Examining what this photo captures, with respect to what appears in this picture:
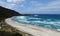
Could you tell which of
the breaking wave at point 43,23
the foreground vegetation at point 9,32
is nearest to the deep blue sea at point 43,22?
the breaking wave at point 43,23

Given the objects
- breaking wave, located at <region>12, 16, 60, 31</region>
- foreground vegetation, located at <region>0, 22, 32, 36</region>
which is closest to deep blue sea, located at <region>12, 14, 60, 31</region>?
breaking wave, located at <region>12, 16, 60, 31</region>

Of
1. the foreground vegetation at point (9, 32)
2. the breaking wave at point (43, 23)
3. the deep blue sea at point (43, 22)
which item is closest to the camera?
the foreground vegetation at point (9, 32)

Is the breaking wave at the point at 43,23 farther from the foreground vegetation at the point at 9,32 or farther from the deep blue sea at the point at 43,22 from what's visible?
the foreground vegetation at the point at 9,32

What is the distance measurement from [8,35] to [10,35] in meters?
0.14

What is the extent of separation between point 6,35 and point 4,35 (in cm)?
14

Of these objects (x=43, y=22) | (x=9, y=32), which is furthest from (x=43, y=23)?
(x=9, y=32)

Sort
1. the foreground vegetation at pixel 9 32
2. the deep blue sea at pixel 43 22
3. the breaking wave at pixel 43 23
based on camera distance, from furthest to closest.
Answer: the deep blue sea at pixel 43 22 → the breaking wave at pixel 43 23 → the foreground vegetation at pixel 9 32

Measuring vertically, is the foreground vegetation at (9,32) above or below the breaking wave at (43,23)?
below

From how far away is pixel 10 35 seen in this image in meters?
11.0

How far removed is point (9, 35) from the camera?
11047 millimetres

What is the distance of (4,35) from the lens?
35.1 feet

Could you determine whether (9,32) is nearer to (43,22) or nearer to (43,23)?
(43,23)

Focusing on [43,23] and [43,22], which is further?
[43,22]

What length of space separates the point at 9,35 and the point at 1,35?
0.53m
